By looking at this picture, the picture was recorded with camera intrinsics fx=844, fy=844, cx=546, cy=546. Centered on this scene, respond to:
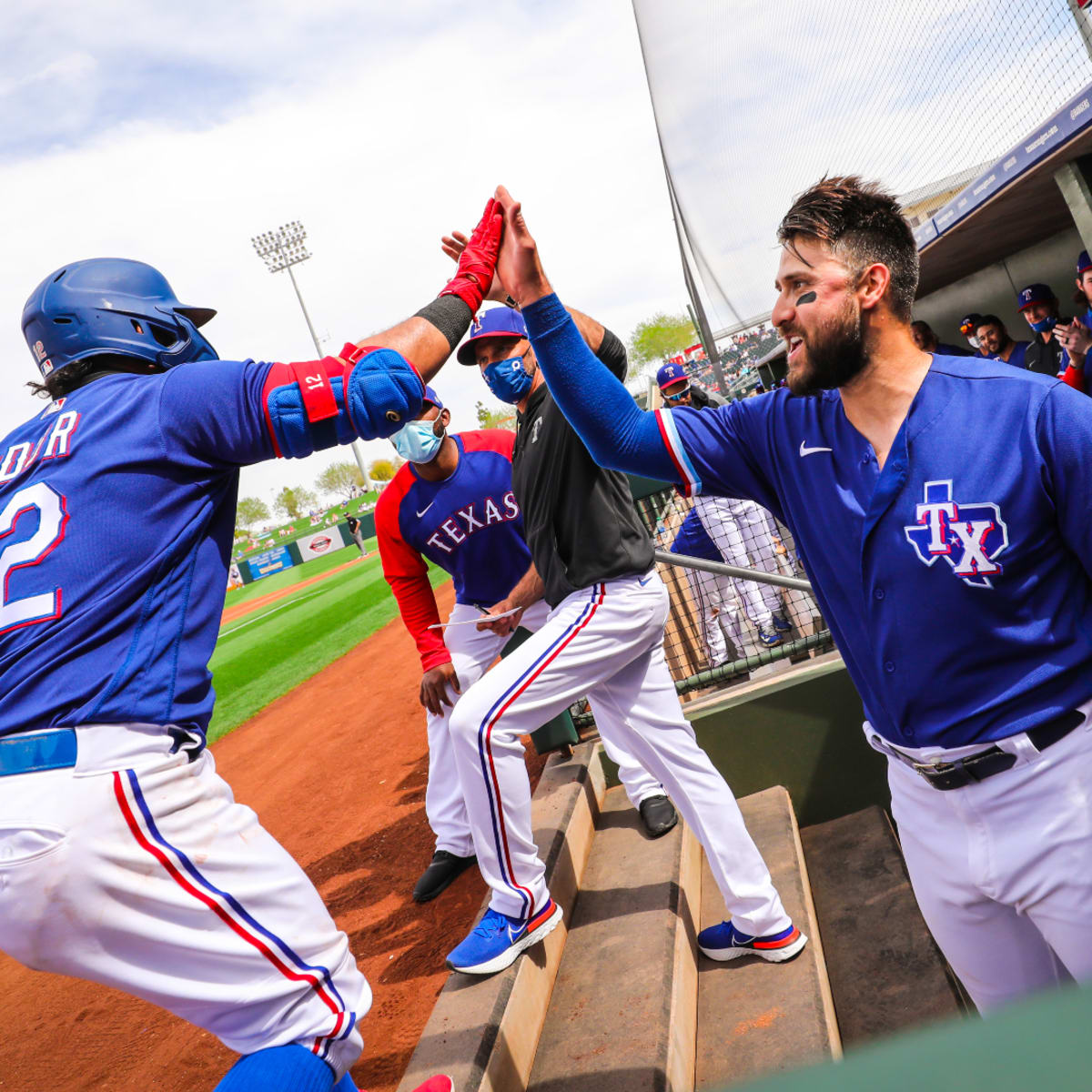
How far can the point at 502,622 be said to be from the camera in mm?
3740

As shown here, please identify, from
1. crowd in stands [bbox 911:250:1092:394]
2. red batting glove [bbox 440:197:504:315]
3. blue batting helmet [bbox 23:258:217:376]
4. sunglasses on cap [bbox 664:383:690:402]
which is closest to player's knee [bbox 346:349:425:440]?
red batting glove [bbox 440:197:504:315]

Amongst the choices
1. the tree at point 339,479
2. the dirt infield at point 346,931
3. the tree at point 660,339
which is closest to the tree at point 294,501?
the tree at point 339,479

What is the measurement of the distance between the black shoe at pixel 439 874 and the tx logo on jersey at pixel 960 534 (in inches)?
111

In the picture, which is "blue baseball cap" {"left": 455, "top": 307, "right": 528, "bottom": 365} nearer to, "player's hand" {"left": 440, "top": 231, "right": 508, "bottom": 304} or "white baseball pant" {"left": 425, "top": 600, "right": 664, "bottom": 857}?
"player's hand" {"left": 440, "top": 231, "right": 508, "bottom": 304}

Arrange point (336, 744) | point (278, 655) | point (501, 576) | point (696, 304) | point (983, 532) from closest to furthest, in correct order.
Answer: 1. point (983, 532)
2. point (501, 576)
3. point (336, 744)
4. point (278, 655)
5. point (696, 304)

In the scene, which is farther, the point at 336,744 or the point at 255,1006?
the point at 336,744

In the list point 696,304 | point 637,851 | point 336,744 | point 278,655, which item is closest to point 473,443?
point 637,851

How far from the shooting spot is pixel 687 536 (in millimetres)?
4402

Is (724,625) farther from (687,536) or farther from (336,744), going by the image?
(336,744)

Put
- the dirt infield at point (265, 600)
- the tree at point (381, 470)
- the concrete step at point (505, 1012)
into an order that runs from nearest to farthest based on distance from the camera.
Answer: the concrete step at point (505, 1012), the dirt infield at point (265, 600), the tree at point (381, 470)

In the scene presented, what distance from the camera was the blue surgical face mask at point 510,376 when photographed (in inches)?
128

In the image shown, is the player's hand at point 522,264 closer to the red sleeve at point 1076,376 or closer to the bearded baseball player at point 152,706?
the bearded baseball player at point 152,706

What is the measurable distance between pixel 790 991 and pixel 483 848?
1030mm

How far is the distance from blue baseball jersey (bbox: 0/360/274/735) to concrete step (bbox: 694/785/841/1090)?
174 cm
